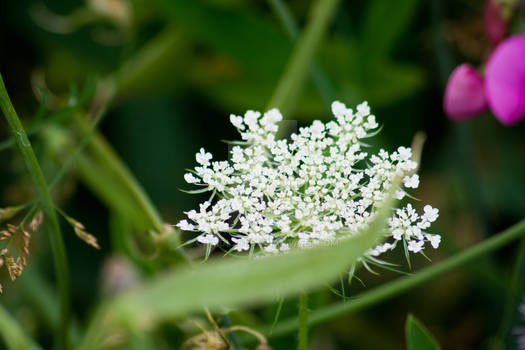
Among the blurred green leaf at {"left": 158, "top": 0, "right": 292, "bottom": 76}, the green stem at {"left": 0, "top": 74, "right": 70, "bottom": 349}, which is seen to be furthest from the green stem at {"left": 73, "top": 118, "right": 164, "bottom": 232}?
the blurred green leaf at {"left": 158, "top": 0, "right": 292, "bottom": 76}

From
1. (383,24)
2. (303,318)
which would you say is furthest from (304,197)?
(383,24)

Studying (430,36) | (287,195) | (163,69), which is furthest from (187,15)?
(287,195)

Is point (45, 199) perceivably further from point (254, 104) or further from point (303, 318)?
point (254, 104)

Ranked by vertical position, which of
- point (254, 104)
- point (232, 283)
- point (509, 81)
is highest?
point (254, 104)

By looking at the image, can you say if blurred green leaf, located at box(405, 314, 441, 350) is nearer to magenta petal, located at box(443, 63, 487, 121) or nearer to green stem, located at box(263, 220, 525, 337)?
green stem, located at box(263, 220, 525, 337)

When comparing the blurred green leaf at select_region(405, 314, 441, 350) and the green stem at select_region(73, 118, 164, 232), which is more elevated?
the green stem at select_region(73, 118, 164, 232)

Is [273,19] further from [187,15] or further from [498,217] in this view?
[498,217]
